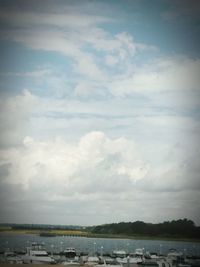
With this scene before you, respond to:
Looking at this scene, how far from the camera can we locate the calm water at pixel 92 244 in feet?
24.7

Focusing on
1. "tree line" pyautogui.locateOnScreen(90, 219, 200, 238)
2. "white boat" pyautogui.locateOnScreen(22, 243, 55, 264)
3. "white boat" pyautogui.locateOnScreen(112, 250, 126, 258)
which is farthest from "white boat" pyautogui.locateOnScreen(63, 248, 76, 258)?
"white boat" pyautogui.locateOnScreen(112, 250, 126, 258)

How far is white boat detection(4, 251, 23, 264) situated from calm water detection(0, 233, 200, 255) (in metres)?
0.10

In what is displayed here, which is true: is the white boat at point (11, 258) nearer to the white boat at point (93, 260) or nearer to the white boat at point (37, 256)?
the white boat at point (37, 256)

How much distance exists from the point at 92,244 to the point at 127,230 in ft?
1.91

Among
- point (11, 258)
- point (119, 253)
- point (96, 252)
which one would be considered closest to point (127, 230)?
point (119, 253)

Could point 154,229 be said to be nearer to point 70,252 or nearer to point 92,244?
point 92,244

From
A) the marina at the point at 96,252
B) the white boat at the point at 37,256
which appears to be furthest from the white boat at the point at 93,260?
A: the white boat at the point at 37,256

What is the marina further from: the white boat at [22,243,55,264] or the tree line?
the tree line

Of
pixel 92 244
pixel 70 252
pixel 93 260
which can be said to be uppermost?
pixel 92 244

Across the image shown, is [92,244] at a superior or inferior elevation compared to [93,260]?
superior

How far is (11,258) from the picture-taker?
741 centimetres

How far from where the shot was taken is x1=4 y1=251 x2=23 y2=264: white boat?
7.37 meters

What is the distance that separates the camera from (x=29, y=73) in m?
7.61

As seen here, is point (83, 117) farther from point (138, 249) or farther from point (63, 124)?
point (138, 249)
